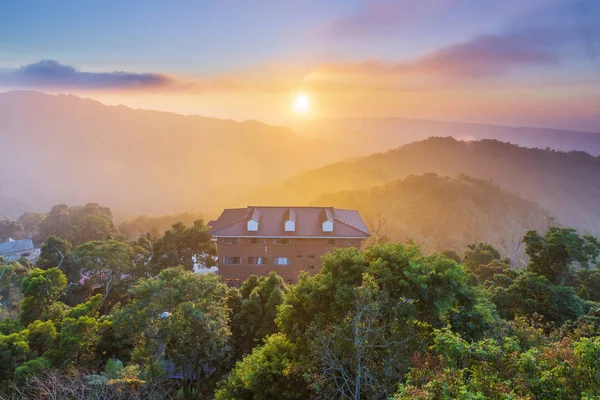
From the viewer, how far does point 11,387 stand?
12.8m

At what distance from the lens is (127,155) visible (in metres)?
107

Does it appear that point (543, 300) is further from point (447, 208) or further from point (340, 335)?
point (447, 208)

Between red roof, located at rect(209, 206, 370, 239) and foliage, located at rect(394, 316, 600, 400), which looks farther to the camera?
red roof, located at rect(209, 206, 370, 239)

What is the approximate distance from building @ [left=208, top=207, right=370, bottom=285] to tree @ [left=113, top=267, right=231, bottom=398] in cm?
1405

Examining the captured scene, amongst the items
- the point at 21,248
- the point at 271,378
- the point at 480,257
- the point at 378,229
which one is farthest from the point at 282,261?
the point at 21,248

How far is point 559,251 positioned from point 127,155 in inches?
4350

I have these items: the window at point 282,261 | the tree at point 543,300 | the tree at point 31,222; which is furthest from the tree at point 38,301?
the tree at point 31,222

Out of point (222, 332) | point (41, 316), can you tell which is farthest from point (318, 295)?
point (41, 316)

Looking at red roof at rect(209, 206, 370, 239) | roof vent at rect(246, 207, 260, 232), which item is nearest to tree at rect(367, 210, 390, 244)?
red roof at rect(209, 206, 370, 239)

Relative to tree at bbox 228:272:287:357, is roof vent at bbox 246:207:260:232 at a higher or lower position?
higher

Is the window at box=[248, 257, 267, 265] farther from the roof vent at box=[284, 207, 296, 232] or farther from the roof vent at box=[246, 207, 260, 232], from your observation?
the roof vent at box=[284, 207, 296, 232]

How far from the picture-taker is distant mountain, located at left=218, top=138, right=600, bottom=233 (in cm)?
7350

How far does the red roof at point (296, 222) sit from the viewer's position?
2759 cm

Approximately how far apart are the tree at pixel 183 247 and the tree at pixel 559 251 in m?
22.0
